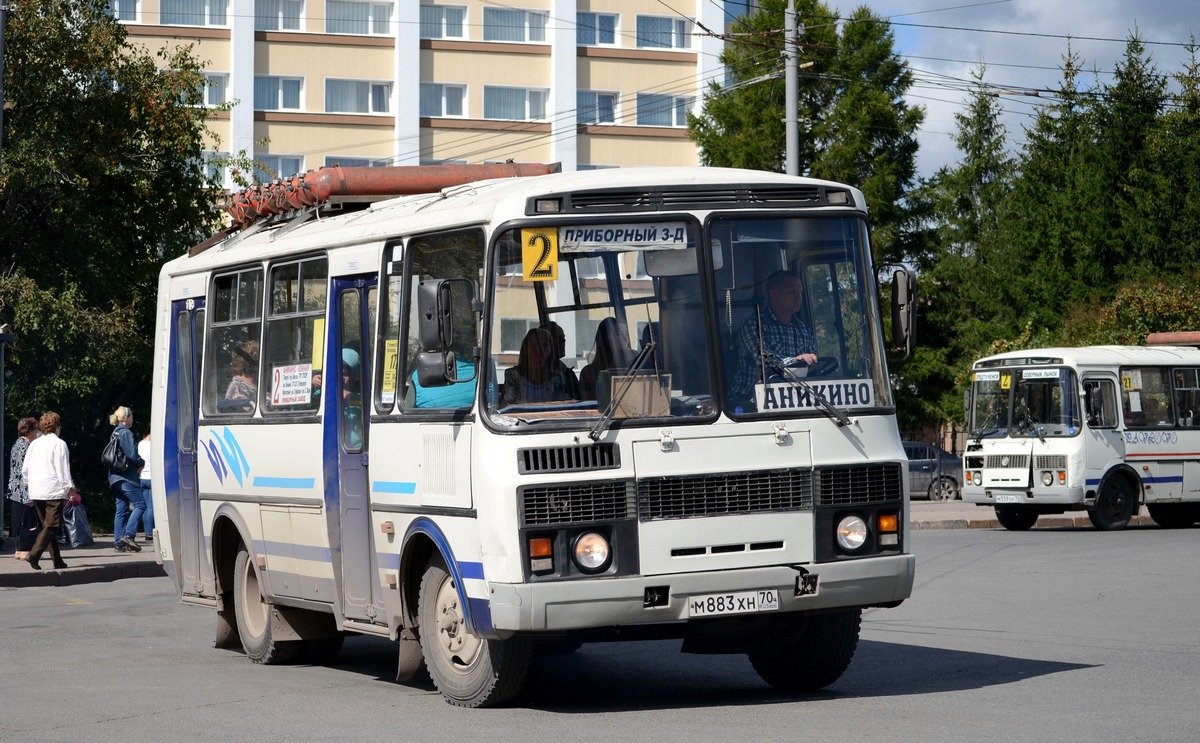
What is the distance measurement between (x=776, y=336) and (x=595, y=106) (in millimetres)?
50107

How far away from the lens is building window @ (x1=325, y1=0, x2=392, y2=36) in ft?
186

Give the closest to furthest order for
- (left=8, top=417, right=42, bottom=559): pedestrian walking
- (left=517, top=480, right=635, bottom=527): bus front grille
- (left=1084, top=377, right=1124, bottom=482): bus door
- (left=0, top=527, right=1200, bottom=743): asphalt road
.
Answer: (left=0, top=527, right=1200, bottom=743): asphalt road < (left=517, top=480, right=635, bottom=527): bus front grille < (left=8, top=417, right=42, bottom=559): pedestrian walking < (left=1084, top=377, right=1124, bottom=482): bus door

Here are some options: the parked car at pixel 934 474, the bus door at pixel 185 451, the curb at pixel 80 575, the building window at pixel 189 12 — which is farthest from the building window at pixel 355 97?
the bus door at pixel 185 451

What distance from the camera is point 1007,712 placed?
9.24m

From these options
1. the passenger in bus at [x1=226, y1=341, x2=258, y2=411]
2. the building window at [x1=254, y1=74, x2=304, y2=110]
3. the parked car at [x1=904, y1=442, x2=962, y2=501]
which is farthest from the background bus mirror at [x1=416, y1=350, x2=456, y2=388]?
the building window at [x1=254, y1=74, x2=304, y2=110]

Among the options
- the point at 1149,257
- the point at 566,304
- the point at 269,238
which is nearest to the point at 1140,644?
the point at 566,304

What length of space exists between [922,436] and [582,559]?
56985mm

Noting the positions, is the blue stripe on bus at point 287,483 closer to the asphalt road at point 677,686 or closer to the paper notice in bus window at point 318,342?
the paper notice in bus window at point 318,342

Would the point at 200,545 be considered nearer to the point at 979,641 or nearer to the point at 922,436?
the point at 979,641

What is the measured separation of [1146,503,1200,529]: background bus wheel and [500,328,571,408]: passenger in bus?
23.1m

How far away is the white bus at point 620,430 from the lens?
9.16 m

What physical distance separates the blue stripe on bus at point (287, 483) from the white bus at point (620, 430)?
26.1 inches

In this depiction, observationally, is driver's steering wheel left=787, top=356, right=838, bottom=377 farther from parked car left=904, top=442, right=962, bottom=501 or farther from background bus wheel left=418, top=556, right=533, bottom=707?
parked car left=904, top=442, right=962, bottom=501

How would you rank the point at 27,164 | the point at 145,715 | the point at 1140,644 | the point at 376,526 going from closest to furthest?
the point at 145,715
the point at 376,526
the point at 1140,644
the point at 27,164
